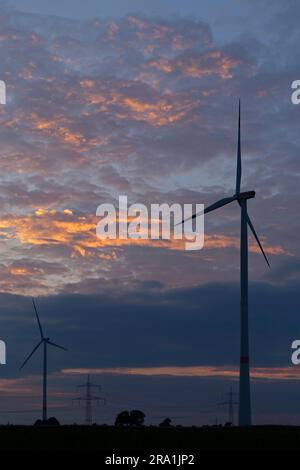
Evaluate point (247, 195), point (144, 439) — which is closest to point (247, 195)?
point (247, 195)

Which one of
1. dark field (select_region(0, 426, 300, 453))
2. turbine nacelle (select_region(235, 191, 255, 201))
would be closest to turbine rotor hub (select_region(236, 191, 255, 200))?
turbine nacelle (select_region(235, 191, 255, 201))

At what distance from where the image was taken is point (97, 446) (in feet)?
317

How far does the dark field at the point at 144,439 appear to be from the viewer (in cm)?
9662

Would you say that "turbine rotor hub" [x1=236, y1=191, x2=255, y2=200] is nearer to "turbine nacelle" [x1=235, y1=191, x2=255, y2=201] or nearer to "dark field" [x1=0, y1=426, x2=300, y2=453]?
"turbine nacelle" [x1=235, y1=191, x2=255, y2=201]

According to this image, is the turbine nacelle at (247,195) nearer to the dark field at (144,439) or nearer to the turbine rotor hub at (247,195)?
the turbine rotor hub at (247,195)

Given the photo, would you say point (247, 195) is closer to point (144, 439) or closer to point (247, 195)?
point (247, 195)

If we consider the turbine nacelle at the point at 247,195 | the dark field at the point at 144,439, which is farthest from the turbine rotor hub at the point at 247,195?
the dark field at the point at 144,439

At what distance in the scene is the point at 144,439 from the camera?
103188 millimetres

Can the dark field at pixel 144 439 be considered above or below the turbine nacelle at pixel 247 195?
below
